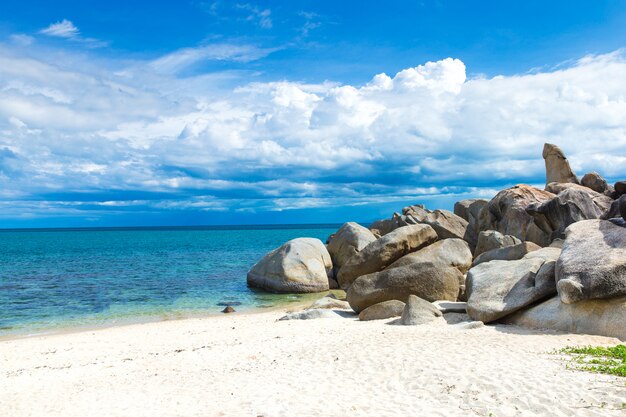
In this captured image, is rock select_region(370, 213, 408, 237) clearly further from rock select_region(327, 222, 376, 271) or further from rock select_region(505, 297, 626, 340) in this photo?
rock select_region(505, 297, 626, 340)

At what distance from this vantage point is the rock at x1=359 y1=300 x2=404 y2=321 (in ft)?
66.1

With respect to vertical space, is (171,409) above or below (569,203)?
below

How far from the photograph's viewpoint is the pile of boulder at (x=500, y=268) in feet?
50.5

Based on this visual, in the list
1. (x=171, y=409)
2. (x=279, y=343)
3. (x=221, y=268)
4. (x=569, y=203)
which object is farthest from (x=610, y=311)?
(x=221, y=268)

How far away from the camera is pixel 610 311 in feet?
49.2

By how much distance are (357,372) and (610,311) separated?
774 cm

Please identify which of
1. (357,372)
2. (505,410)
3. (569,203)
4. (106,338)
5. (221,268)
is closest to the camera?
(505,410)

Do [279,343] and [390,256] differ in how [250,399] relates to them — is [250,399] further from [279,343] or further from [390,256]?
[390,256]

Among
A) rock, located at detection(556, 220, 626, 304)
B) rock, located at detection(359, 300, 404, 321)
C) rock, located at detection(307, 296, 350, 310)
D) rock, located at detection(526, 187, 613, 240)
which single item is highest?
rock, located at detection(526, 187, 613, 240)

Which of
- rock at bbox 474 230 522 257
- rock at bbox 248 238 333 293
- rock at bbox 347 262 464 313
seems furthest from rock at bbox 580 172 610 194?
rock at bbox 347 262 464 313

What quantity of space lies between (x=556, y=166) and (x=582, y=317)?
31.9 meters

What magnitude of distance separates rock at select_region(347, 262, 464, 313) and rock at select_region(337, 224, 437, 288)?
4.98 meters

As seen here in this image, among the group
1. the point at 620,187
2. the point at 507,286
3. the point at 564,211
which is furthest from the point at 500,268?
the point at 620,187

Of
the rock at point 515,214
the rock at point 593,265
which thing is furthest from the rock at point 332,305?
the rock at point 515,214
